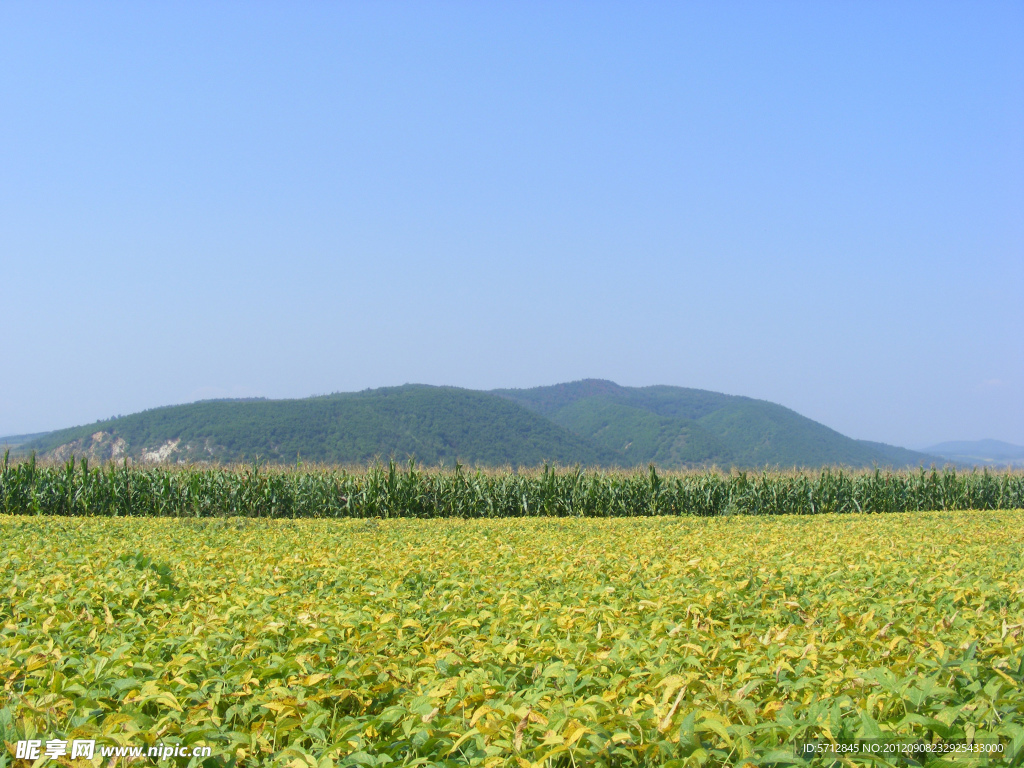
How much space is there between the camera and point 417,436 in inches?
4555

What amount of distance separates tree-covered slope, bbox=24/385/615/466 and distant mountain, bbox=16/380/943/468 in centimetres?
19

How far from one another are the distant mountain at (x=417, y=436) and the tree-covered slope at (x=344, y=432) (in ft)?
0.61

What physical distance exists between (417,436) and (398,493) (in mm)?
94690

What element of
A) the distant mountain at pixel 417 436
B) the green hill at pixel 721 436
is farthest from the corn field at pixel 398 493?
the green hill at pixel 721 436

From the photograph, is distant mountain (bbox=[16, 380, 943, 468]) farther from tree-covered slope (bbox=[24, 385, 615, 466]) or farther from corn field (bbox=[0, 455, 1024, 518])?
corn field (bbox=[0, 455, 1024, 518])

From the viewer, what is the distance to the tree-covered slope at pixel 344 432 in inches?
3846

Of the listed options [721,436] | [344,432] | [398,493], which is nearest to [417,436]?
[344,432]

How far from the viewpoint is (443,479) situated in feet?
73.9

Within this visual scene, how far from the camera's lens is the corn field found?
21.4 m

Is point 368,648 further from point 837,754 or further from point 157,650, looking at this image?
point 837,754

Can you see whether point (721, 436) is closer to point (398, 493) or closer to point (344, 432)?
point (344, 432)

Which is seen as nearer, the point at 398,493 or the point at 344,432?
the point at 398,493

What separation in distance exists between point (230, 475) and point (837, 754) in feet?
73.1

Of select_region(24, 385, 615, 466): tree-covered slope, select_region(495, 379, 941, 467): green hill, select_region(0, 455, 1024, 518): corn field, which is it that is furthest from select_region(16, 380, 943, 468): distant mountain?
select_region(0, 455, 1024, 518): corn field
